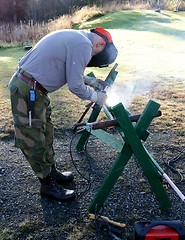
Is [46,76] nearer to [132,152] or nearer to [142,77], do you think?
[132,152]

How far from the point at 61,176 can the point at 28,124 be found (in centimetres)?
78

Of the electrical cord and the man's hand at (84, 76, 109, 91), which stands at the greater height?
the man's hand at (84, 76, 109, 91)

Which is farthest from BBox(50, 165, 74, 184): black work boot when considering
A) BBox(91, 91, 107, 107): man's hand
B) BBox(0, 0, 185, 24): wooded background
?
BBox(0, 0, 185, 24): wooded background

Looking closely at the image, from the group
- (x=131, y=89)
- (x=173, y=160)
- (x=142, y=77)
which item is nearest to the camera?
(x=173, y=160)

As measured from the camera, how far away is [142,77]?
741cm

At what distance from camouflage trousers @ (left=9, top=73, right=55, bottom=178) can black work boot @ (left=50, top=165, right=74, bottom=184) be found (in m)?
0.31

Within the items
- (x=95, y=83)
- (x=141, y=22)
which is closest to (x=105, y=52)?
(x=95, y=83)

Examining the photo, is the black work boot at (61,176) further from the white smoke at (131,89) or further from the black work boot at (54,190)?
the white smoke at (131,89)

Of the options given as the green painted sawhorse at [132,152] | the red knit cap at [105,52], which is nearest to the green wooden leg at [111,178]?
the green painted sawhorse at [132,152]

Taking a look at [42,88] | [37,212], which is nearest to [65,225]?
[37,212]

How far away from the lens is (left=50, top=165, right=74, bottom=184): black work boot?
3.11 meters

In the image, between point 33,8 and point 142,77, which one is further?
point 33,8

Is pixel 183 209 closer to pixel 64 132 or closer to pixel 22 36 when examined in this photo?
pixel 64 132

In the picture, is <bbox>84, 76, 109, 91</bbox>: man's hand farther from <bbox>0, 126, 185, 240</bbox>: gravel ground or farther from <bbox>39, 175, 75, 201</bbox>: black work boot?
<bbox>39, 175, 75, 201</bbox>: black work boot
